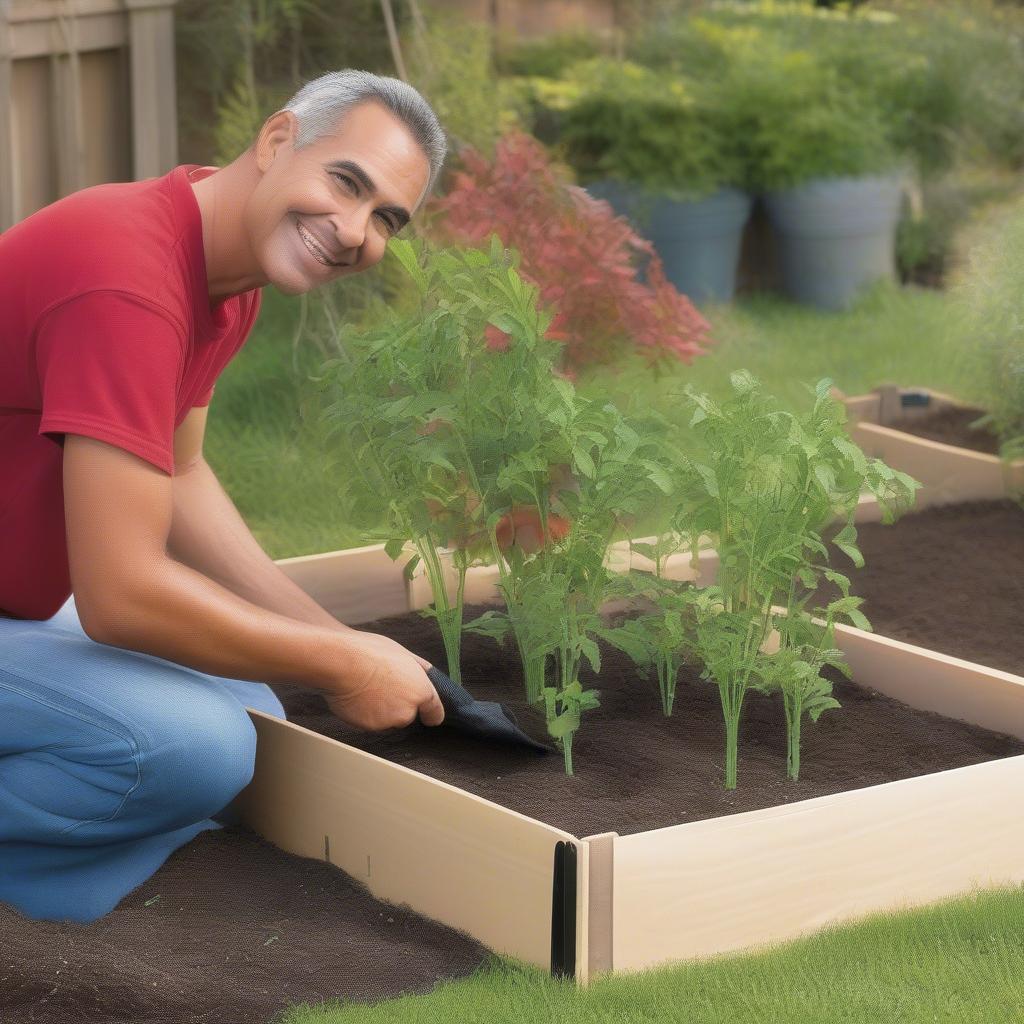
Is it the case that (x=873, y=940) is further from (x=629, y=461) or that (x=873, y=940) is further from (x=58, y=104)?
(x=58, y=104)

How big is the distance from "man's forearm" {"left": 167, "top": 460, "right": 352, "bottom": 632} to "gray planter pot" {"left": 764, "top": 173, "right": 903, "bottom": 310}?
4.98 m

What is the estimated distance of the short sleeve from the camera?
92.3 inches

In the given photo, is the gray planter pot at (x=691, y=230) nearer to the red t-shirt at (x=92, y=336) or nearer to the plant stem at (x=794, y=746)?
the plant stem at (x=794, y=746)

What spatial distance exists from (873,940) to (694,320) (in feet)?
5.77

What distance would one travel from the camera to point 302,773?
9.09 ft

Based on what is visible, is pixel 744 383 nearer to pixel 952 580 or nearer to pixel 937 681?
pixel 937 681

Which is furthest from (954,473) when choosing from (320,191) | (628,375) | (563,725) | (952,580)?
(320,191)

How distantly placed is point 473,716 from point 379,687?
0.23m

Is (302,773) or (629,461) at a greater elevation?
(629,461)

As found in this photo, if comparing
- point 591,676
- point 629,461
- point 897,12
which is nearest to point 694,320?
point 591,676

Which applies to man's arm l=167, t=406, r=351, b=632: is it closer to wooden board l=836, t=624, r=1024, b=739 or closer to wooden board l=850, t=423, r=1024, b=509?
wooden board l=836, t=624, r=1024, b=739

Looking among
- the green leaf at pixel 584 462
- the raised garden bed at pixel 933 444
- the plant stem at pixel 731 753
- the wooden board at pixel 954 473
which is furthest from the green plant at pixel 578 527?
the wooden board at pixel 954 473

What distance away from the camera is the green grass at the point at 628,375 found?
14.6 feet

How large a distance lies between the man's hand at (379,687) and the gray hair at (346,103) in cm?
79
